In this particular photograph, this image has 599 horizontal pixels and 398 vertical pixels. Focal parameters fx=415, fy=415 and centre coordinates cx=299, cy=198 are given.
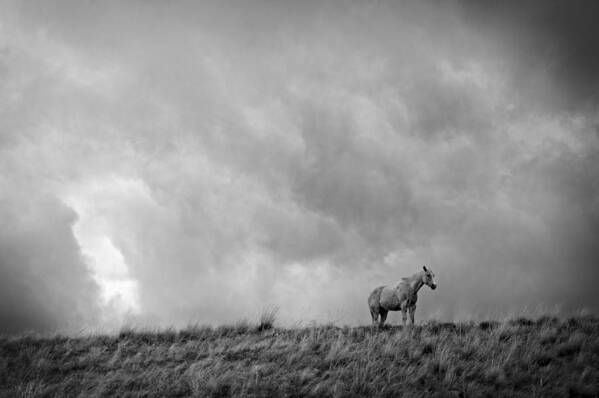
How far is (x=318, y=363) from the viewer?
464 inches

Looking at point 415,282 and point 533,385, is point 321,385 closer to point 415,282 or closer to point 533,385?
point 533,385

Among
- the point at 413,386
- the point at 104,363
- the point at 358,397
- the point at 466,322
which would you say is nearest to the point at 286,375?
the point at 358,397

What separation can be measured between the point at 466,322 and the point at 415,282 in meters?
3.20

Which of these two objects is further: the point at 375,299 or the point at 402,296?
the point at 375,299

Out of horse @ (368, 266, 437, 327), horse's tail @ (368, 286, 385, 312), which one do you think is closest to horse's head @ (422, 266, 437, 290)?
horse @ (368, 266, 437, 327)

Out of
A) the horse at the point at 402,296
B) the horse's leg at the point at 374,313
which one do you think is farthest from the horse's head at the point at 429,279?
the horse's leg at the point at 374,313

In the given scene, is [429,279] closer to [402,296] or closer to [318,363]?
[402,296]

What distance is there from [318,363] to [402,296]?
27.0 ft

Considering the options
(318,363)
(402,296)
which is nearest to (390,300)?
(402,296)

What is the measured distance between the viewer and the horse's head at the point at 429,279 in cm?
1875

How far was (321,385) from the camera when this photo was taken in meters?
10.0

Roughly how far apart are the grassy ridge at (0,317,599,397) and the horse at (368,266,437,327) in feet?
10.6

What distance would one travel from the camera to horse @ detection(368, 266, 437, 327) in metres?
18.7

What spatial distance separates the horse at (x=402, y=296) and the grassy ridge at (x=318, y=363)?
3243 millimetres
